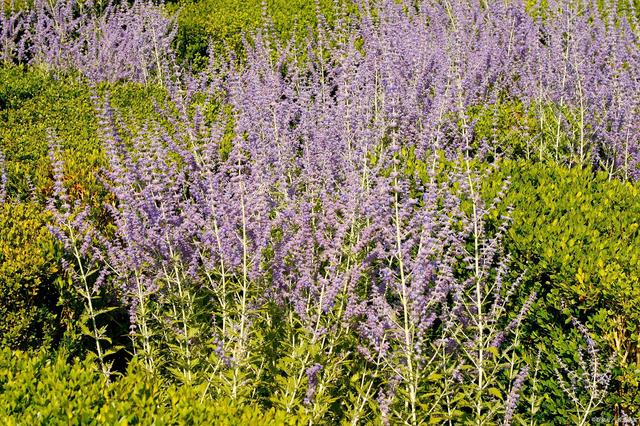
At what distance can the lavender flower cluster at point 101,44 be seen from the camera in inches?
387

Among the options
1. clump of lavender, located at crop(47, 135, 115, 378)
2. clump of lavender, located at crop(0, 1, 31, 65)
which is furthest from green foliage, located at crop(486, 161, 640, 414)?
clump of lavender, located at crop(0, 1, 31, 65)

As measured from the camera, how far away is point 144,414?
346 cm

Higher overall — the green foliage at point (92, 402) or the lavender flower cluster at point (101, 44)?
the lavender flower cluster at point (101, 44)

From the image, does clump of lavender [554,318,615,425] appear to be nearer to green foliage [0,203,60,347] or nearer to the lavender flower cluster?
green foliage [0,203,60,347]

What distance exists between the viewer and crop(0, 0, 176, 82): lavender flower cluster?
9.82 metres

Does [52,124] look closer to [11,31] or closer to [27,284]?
[27,284]

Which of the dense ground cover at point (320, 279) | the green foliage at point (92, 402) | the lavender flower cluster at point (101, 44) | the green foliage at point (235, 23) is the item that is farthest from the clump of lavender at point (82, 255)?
the green foliage at point (235, 23)

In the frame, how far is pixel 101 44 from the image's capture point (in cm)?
1084

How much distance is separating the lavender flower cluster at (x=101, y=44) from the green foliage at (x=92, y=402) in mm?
6374

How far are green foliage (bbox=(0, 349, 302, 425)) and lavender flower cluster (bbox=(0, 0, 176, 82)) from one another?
6374 millimetres

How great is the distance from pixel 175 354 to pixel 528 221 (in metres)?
2.84

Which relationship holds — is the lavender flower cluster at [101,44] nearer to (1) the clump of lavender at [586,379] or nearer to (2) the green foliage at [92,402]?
(2) the green foliage at [92,402]

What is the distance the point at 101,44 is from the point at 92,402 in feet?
28.2

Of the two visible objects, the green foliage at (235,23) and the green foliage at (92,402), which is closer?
the green foliage at (92,402)
